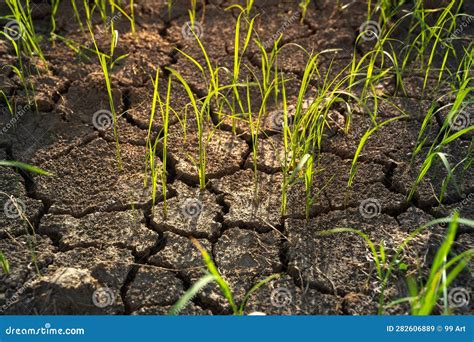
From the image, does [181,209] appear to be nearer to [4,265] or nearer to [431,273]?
[4,265]

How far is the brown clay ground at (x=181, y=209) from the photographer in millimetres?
2488

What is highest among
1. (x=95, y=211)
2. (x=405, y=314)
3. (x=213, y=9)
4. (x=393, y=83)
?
(x=213, y=9)

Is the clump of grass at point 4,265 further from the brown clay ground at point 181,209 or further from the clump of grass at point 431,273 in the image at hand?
the clump of grass at point 431,273

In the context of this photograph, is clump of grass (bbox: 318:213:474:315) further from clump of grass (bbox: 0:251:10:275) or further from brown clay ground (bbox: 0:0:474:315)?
clump of grass (bbox: 0:251:10:275)

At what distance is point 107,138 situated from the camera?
3.14 m

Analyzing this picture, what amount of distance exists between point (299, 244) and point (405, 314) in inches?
18.3

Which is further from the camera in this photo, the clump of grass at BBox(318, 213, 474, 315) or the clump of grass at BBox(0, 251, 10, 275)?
the clump of grass at BBox(0, 251, 10, 275)

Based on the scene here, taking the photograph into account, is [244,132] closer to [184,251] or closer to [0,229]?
[184,251]

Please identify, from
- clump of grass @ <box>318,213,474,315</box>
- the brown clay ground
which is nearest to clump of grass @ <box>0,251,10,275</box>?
the brown clay ground

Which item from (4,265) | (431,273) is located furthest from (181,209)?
(431,273)

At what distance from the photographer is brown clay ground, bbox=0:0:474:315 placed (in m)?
2.49

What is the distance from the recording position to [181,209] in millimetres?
2814

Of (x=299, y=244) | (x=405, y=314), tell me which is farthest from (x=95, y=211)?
(x=405, y=314)

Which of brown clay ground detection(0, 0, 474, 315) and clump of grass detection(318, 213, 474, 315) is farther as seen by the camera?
brown clay ground detection(0, 0, 474, 315)
